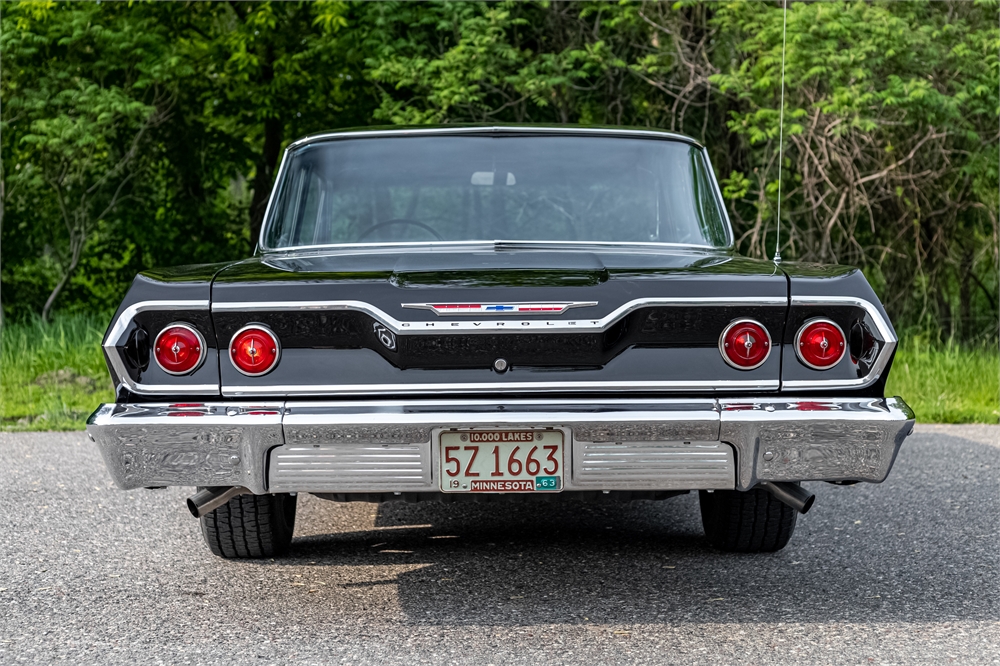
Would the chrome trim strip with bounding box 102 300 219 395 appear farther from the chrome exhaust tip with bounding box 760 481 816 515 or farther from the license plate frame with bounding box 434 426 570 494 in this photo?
the chrome exhaust tip with bounding box 760 481 816 515

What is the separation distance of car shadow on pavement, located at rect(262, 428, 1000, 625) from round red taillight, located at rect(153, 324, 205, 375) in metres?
1.11

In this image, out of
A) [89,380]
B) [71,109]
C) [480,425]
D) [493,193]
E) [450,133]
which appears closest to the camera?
[480,425]

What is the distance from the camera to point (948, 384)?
8.92 metres

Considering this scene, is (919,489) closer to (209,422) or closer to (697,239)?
(697,239)

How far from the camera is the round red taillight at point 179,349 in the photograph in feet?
10.5

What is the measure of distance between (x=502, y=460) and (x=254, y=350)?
82 cm

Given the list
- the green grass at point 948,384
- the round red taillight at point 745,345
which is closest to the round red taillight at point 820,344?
the round red taillight at point 745,345

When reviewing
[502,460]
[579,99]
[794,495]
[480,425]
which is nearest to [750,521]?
[794,495]

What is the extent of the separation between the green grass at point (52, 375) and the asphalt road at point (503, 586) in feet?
8.19

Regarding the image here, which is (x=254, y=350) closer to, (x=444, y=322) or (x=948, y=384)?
(x=444, y=322)

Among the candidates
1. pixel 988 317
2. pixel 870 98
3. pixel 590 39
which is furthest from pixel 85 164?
pixel 988 317

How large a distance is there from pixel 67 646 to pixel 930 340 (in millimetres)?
10136

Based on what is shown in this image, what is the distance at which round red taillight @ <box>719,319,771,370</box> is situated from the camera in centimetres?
321

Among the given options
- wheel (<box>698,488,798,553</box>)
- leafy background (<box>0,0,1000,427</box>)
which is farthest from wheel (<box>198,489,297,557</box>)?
leafy background (<box>0,0,1000,427</box>)
